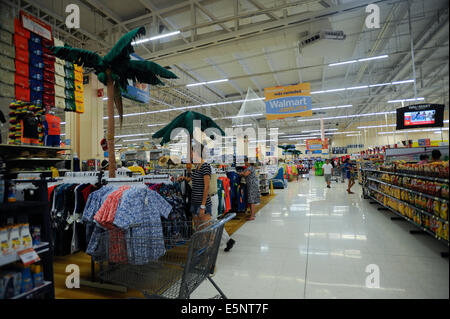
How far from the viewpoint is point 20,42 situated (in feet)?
15.4

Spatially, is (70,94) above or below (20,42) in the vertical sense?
below

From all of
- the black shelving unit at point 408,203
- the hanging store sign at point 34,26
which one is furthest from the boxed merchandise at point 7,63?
the black shelving unit at point 408,203

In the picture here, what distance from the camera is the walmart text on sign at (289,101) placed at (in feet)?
30.4

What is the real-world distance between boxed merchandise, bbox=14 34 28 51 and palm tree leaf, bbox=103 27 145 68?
257cm

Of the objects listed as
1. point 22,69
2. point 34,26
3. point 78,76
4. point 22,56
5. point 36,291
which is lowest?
point 36,291

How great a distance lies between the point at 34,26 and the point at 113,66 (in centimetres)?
287

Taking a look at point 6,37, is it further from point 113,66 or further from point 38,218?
point 38,218

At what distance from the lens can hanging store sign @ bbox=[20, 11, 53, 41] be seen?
473 cm

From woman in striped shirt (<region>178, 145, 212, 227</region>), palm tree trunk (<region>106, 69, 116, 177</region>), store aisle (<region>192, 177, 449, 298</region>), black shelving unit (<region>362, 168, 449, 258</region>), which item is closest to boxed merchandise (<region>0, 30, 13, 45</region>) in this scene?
palm tree trunk (<region>106, 69, 116, 177</region>)

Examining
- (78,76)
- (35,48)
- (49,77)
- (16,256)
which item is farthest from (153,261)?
(78,76)

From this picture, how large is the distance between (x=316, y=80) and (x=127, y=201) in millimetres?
15964

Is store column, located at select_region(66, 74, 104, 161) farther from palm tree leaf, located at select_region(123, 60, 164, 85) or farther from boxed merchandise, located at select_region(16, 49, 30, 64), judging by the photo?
palm tree leaf, located at select_region(123, 60, 164, 85)

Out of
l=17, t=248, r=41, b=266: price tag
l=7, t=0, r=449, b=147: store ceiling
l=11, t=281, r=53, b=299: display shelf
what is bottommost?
l=11, t=281, r=53, b=299: display shelf

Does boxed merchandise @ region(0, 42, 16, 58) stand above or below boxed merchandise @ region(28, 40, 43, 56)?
below
